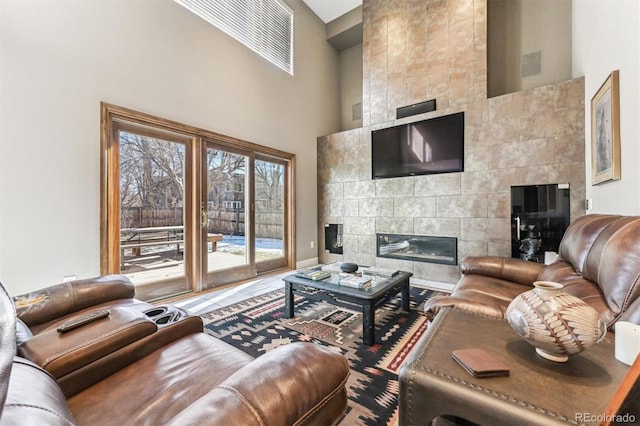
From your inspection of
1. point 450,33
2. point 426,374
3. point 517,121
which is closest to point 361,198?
point 517,121

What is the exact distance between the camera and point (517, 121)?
3.40 m

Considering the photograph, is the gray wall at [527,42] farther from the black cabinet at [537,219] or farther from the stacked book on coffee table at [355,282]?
the stacked book on coffee table at [355,282]

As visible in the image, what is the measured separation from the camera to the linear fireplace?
12.7 ft

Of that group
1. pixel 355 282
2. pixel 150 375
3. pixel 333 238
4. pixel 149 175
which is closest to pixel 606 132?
pixel 355 282

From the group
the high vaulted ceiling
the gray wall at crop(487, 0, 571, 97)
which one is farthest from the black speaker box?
the high vaulted ceiling

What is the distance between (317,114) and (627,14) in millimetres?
4077

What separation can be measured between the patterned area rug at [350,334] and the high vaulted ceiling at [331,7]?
5.14m

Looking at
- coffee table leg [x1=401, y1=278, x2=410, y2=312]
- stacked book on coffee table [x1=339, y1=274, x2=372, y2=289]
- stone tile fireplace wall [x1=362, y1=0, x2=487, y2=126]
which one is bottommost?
coffee table leg [x1=401, y1=278, x2=410, y2=312]

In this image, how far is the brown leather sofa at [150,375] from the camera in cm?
56

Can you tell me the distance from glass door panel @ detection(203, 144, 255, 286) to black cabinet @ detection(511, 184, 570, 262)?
3.64 m

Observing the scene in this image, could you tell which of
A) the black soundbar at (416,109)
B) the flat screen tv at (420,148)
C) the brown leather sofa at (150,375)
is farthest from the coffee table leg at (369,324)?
the black soundbar at (416,109)

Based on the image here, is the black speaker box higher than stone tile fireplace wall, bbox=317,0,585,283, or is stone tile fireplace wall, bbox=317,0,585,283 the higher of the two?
stone tile fireplace wall, bbox=317,0,585,283

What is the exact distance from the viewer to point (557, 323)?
817 mm

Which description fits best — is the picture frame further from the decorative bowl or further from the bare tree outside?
the bare tree outside
